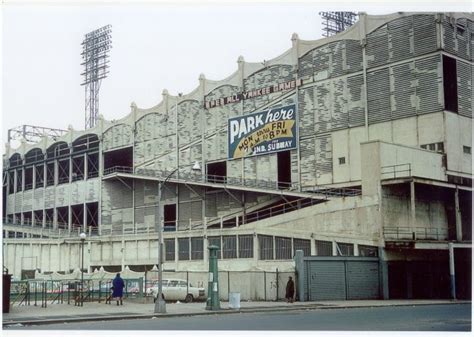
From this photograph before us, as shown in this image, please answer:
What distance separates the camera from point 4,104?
2669 cm

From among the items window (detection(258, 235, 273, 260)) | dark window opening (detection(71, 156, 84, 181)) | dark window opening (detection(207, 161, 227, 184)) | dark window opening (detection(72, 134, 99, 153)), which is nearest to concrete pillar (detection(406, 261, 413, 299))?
window (detection(258, 235, 273, 260))

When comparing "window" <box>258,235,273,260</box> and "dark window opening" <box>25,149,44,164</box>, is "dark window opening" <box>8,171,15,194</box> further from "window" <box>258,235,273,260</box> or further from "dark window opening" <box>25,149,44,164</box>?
"window" <box>258,235,273,260</box>

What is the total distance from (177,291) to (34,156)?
166 feet

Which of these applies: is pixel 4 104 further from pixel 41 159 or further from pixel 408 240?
pixel 41 159

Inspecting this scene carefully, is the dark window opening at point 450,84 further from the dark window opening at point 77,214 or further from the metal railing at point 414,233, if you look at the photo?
the dark window opening at point 77,214

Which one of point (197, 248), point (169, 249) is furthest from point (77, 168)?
point (197, 248)

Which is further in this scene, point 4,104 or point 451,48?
point 451,48

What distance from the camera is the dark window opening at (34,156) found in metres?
89.1

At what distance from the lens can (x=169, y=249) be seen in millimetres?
64750

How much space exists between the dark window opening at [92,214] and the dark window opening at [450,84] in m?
42.0

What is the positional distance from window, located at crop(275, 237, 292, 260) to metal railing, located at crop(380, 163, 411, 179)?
28.0 ft

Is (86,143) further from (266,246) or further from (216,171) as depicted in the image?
(266,246)

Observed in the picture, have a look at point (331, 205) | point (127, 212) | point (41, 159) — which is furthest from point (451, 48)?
point (41, 159)

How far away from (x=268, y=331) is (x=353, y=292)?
27.2 m
